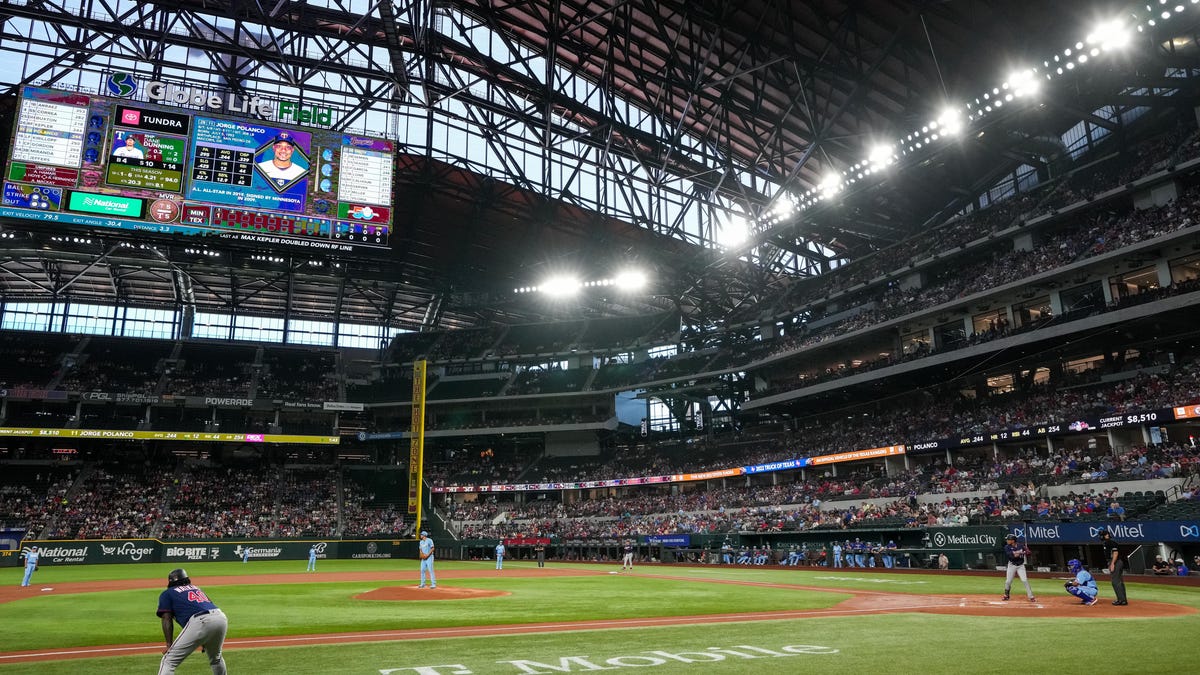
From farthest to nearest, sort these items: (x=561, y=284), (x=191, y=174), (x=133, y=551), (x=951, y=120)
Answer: (x=561, y=284) → (x=133, y=551) → (x=951, y=120) → (x=191, y=174)

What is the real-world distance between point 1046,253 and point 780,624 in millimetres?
36078

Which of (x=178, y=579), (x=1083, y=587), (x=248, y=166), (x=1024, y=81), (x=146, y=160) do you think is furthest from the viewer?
(x=248, y=166)

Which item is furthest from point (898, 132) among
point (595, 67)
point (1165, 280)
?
point (595, 67)

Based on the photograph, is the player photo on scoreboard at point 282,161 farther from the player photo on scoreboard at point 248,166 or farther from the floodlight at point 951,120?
the floodlight at point 951,120

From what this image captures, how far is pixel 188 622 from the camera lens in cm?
718

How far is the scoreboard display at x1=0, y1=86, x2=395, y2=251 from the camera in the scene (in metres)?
29.0

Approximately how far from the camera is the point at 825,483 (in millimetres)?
47562

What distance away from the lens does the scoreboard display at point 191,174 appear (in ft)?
95.0

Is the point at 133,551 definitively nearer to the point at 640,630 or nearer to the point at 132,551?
the point at 132,551

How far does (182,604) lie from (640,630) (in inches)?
305

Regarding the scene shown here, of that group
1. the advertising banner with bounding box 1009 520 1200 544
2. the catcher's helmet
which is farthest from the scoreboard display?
the advertising banner with bounding box 1009 520 1200 544

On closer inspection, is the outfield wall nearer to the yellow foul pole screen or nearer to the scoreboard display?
the yellow foul pole screen

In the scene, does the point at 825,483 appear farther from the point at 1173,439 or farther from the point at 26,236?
the point at 26,236

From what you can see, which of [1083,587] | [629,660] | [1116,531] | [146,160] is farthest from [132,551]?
[1116,531]
